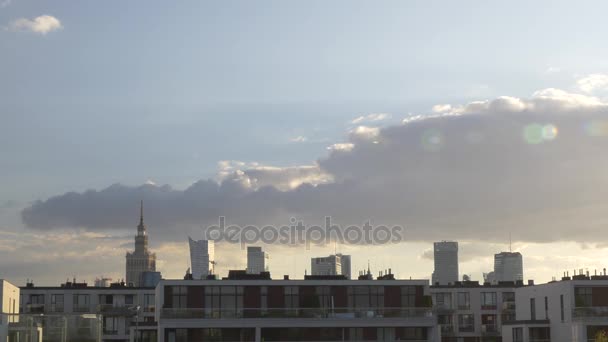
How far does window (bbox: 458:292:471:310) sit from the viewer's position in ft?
488

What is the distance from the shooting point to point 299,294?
105 meters

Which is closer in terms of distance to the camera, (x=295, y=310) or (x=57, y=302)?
(x=295, y=310)

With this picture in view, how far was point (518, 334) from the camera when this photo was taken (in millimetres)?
119000

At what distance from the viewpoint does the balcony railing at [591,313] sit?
106 metres

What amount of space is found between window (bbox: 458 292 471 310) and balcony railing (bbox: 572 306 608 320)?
136ft

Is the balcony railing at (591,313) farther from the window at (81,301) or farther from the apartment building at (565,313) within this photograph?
the window at (81,301)

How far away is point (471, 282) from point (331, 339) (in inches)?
2307

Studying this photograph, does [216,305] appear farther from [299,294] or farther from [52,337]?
[52,337]

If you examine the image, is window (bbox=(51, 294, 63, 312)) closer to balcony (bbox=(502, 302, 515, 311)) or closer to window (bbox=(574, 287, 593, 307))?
balcony (bbox=(502, 302, 515, 311))

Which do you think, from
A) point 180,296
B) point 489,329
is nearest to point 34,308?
point 180,296

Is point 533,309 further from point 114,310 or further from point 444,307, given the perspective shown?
point 114,310

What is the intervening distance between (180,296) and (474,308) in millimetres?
58469

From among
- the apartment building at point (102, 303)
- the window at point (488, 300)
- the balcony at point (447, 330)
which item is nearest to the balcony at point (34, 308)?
the apartment building at point (102, 303)

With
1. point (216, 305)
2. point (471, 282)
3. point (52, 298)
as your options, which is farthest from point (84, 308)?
point (471, 282)
